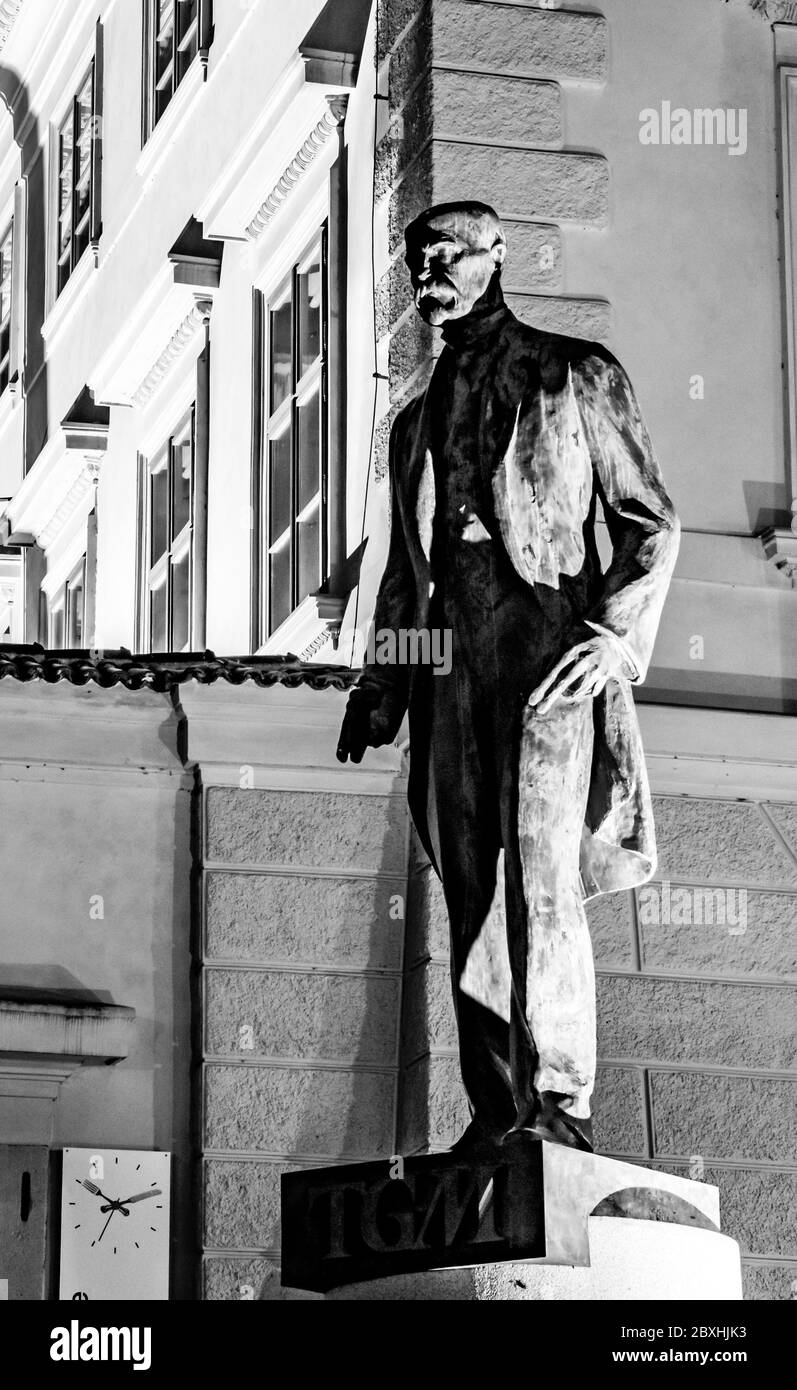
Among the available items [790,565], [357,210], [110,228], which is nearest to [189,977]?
[790,565]

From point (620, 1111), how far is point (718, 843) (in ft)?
3.61

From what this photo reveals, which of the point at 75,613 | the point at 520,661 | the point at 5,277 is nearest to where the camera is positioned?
the point at 520,661

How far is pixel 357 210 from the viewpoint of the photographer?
1261cm

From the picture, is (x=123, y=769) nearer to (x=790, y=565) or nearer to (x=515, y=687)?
(x=790, y=565)

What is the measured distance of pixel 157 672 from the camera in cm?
1096

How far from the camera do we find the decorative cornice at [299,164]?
13.0 metres

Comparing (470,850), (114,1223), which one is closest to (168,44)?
(114,1223)

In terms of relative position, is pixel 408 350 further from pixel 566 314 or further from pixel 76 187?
pixel 76 187

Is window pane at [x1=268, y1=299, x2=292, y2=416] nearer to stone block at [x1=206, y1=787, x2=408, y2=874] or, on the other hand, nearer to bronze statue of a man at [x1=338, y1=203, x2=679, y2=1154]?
stone block at [x1=206, y1=787, x2=408, y2=874]

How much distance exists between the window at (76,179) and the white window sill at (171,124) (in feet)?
A: 6.25

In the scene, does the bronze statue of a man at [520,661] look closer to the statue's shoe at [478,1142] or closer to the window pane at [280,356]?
the statue's shoe at [478,1142]

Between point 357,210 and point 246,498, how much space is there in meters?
2.30

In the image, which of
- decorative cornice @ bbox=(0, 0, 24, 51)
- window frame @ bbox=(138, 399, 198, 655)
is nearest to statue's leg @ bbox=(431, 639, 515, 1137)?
window frame @ bbox=(138, 399, 198, 655)

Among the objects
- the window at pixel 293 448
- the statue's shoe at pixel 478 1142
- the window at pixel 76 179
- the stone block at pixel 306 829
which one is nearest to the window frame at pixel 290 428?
the window at pixel 293 448
